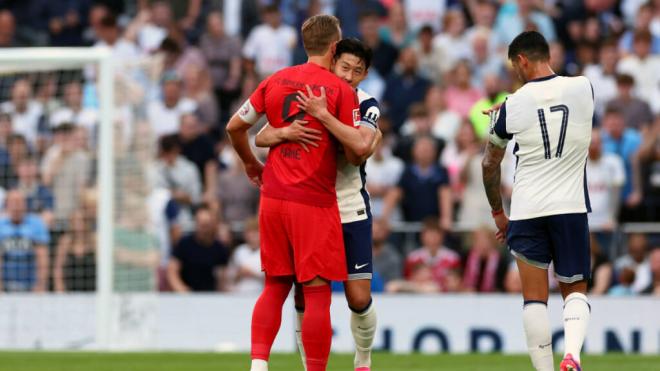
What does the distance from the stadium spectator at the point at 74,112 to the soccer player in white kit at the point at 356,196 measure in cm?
969

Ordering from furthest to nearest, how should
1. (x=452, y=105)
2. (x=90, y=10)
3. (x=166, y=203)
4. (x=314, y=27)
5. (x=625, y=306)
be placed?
(x=90, y=10)
(x=452, y=105)
(x=166, y=203)
(x=625, y=306)
(x=314, y=27)

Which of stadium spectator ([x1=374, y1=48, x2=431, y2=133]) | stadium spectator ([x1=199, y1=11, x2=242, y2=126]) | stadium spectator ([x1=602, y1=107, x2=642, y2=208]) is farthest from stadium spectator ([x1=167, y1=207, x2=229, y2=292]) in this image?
stadium spectator ([x1=602, y1=107, x2=642, y2=208])

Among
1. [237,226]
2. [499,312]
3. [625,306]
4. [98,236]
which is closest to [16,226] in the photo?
[98,236]

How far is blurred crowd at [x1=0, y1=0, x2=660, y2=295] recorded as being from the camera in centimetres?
1808

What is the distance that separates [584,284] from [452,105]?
11.2m

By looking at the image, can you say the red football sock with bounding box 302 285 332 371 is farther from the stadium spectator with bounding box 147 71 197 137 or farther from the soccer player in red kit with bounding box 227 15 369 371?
the stadium spectator with bounding box 147 71 197 137

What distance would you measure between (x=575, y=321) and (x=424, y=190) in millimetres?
9501

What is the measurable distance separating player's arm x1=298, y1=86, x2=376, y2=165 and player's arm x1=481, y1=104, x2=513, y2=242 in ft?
2.92

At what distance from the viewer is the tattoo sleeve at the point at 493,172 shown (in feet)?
31.7

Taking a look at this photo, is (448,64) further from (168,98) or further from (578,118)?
(578,118)

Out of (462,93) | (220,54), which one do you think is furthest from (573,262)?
(220,54)

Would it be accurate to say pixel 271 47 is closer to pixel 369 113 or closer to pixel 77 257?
pixel 77 257

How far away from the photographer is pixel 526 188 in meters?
9.52

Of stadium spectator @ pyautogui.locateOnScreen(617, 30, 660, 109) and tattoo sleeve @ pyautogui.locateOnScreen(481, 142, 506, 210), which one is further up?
stadium spectator @ pyautogui.locateOnScreen(617, 30, 660, 109)
